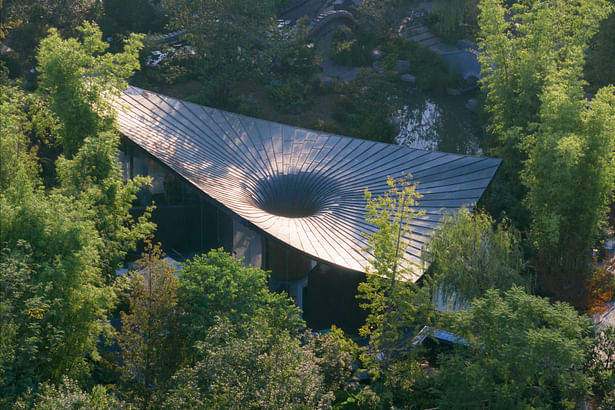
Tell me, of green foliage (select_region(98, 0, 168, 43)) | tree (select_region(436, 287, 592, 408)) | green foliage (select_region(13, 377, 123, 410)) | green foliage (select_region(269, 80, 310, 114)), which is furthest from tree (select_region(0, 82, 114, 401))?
green foliage (select_region(98, 0, 168, 43))

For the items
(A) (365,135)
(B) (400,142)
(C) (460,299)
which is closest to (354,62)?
(B) (400,142)

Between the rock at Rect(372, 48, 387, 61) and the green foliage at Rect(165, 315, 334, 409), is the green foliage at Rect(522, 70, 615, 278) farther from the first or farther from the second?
the rock at Rect(372, 48, 387, 61)

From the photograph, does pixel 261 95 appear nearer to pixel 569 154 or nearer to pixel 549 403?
pixel 569 154

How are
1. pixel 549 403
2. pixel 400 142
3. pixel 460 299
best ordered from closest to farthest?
pixel 549 403 → pixel 460 299 → pixel 400 142

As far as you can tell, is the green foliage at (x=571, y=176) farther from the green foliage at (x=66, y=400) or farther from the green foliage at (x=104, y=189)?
the green foliage at (x=66, y=400)

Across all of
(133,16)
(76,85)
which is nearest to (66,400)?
(76,85)

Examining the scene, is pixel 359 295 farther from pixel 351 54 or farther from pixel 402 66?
pixel 351 54
